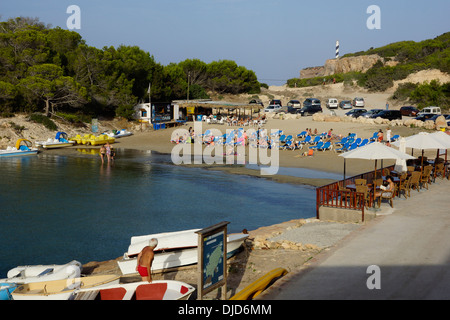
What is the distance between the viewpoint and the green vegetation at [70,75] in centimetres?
4075

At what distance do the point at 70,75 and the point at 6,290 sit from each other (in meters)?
39.7

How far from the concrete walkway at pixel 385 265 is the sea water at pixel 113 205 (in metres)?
5.44

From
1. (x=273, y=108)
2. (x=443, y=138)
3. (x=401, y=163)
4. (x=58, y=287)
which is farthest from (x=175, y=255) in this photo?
(x=273, y=108)

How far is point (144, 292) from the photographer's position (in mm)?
7750

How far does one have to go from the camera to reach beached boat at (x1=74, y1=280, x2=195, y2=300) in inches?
299

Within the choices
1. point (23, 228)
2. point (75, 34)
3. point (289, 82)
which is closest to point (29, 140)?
point (75, 34)

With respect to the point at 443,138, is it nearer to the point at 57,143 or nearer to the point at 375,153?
the point at 375,153

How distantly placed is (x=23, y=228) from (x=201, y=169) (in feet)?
43.3

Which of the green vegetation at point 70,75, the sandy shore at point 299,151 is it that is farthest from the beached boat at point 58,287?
the green vegetation at point 70,75

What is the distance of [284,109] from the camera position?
48125 millimetres
